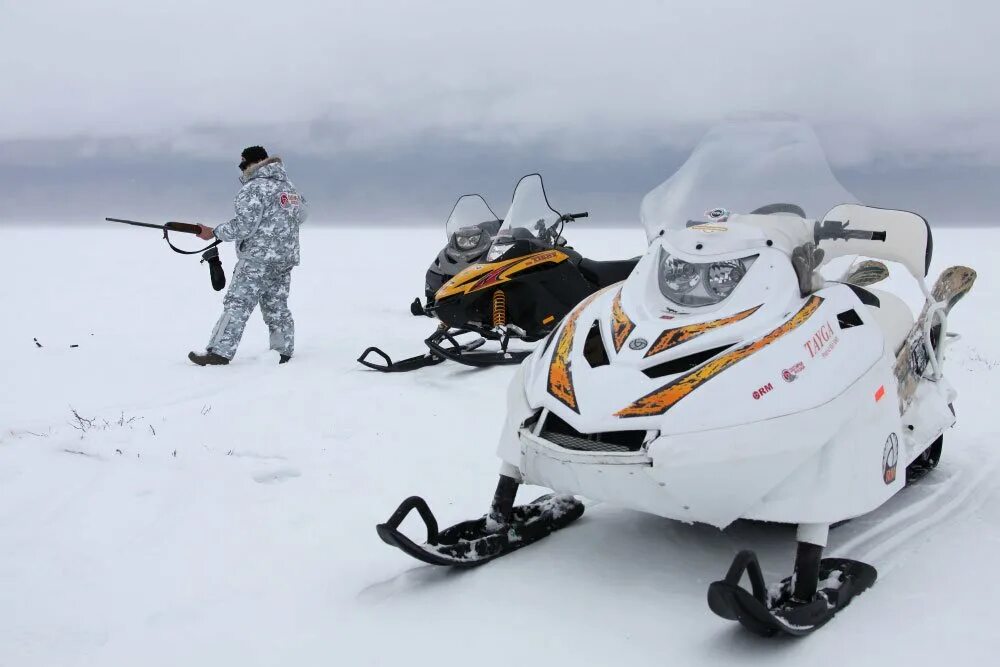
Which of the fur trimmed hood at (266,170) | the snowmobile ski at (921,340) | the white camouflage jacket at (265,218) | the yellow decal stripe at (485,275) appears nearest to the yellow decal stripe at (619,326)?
the snowmobile ski at (921,340)

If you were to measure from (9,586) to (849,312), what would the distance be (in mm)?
3232

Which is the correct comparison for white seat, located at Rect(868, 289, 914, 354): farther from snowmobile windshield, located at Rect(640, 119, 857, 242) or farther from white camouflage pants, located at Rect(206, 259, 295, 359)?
white camouflage pants, located at Rect(206, 259, 295, 359)

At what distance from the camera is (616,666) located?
8.21 feet

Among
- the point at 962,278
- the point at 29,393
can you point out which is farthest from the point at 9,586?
the point at 962,278

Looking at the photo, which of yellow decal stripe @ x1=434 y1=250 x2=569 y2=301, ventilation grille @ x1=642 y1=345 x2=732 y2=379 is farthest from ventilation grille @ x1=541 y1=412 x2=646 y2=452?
yellow decal stripe @ x1=434 y1=250 x2=569 y2=301

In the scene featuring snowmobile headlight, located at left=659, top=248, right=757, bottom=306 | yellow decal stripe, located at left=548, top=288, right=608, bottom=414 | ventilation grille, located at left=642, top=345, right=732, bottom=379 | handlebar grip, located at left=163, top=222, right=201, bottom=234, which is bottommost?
handlebar grip, located at left=163, top=222, right=201, bottom=234

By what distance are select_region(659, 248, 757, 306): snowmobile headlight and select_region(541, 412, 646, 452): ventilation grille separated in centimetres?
66

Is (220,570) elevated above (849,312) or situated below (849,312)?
below

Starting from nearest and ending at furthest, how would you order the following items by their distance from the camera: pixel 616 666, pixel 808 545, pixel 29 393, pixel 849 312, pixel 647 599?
1. pixel 616 666
2. pixel 808 545
3. pixel 647 599
4. pixel 849 312
5. pixel 29 393

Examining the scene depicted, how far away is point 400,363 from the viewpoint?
23.1 ft

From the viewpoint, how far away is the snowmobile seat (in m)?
7.66

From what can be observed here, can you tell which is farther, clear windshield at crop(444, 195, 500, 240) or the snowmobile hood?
clear windshield at crop(444, 195, 500, 240)

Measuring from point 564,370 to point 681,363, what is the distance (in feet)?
1.37

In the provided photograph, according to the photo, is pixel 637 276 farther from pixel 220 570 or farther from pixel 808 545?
pixel 220 570
